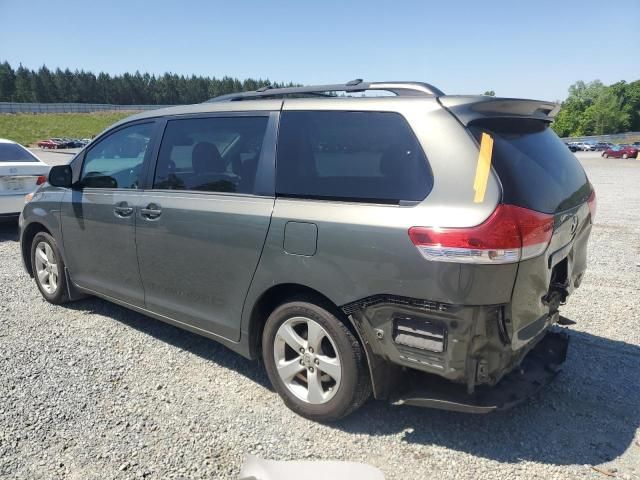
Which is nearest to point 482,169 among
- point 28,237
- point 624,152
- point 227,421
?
point 227,421

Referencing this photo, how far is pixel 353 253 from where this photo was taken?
2580 millimetres

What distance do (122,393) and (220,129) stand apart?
191 centimetres

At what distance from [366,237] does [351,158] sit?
19.5 inches

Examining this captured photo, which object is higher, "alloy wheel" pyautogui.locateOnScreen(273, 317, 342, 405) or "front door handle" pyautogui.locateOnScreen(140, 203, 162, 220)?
"front door handle" pyautogui.locateOnScreen(140, 203, 162, 220)

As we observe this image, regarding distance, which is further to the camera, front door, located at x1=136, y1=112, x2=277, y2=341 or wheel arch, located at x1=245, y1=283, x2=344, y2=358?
front door, located at x1=136, y1=112, x2=277, y2=341

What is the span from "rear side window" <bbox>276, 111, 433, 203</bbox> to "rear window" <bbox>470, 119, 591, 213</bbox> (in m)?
0.37

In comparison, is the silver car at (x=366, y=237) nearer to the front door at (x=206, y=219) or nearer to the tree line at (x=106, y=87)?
the front door at (x=206, y=219)

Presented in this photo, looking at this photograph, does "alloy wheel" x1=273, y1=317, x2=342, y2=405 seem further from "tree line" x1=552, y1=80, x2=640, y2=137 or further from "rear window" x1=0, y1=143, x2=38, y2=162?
"tree line" x1=552, y1=80, x2=640, y2=137

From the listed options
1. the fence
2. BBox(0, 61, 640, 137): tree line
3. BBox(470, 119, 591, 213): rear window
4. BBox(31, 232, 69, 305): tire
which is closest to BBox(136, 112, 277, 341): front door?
BBox(470, 119, 591, 213): rear window

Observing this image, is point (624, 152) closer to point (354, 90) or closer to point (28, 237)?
point (354, 90)

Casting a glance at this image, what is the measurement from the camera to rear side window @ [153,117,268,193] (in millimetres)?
3191

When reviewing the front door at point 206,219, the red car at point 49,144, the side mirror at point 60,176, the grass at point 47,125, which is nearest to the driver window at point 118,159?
the side mirror at point 60,176

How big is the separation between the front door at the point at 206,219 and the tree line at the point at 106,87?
102686 millimetres

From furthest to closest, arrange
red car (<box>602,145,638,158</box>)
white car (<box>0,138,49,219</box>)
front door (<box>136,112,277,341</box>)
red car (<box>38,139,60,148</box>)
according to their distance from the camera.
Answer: red car (<box>38,139,60,148</box>), red car (<box>602,145,638,158</box>), white car (<box>0,138,49,219</box>), front door (<box>136,112,277,341</box>)
